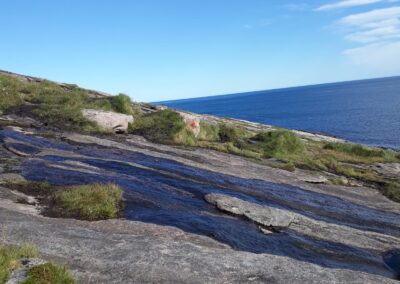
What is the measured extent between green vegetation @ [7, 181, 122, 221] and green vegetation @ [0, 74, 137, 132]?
1932cm

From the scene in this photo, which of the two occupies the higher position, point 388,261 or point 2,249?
point 2,249

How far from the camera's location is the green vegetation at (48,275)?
11.5m

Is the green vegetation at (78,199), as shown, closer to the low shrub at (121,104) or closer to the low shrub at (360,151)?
the low shrub at (121,104)

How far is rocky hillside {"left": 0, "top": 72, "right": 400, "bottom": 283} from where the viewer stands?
1433cm

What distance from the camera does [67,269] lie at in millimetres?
12938

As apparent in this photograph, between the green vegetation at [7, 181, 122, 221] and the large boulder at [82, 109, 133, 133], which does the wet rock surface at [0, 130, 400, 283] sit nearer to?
the green vegetation at [7, 181, 122, 221]

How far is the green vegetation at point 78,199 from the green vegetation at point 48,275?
6587mm

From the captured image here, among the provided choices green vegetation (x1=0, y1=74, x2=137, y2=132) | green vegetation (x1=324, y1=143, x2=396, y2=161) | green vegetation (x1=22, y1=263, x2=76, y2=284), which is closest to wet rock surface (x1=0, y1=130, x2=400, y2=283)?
green vegetation (x1=22, y1=263, x2=76, y2=284)

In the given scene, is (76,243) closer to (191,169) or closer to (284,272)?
(284,272)

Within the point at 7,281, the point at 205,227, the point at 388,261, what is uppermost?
the point at 7,281

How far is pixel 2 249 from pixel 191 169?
18.7m

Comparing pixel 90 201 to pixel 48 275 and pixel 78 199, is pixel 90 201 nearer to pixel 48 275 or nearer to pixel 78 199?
pixel 78 199

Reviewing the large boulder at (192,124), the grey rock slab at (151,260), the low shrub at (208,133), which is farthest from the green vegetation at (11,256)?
the low shrub at (208,133)

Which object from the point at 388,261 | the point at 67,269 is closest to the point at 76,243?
the point at 67,269
